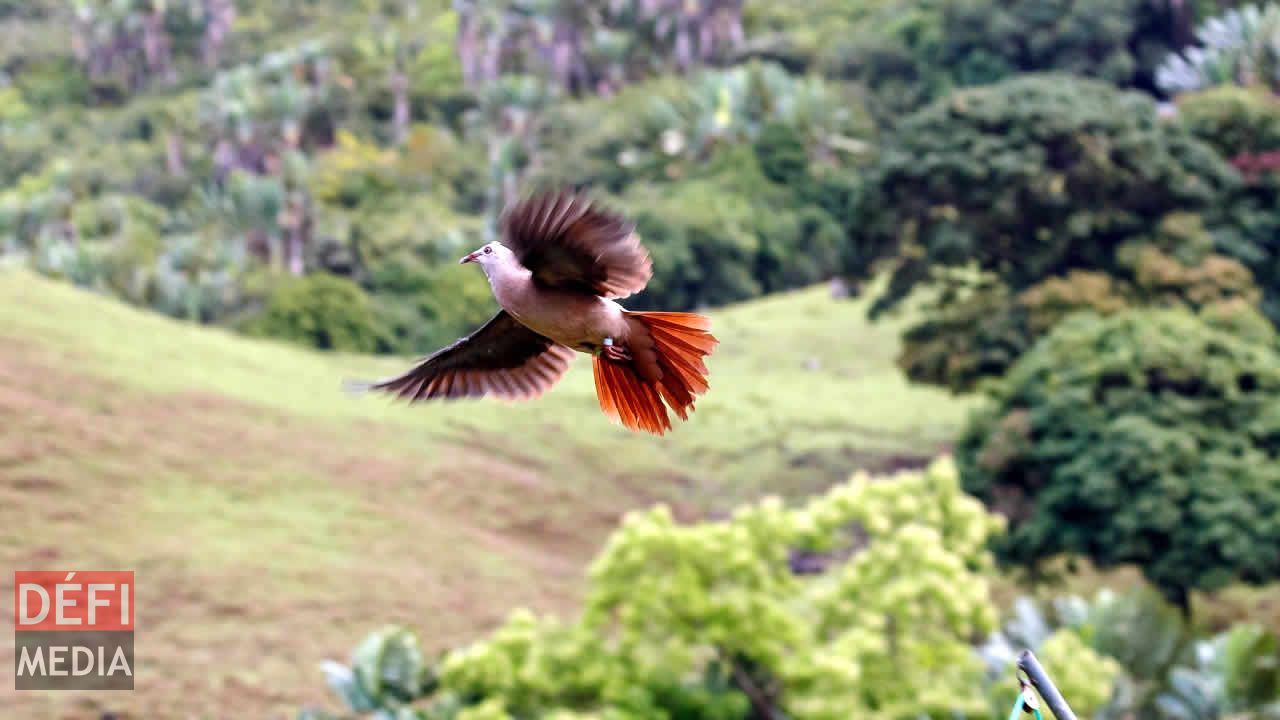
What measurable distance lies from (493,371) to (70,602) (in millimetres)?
8588

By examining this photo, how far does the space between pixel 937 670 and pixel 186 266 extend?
16.4 meters

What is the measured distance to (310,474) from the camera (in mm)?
15492

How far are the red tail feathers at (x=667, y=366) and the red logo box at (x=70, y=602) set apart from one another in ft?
29.9

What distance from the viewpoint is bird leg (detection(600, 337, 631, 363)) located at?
2.92 m

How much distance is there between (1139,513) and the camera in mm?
13281

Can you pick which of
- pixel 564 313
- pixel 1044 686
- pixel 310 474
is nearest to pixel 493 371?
pixel 564 313

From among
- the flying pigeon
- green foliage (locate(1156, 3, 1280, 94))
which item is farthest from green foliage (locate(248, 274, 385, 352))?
the flying pigeon

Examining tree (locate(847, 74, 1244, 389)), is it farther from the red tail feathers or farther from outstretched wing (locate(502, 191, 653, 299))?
outstretched wing (locate(502, 191, 653, 299))

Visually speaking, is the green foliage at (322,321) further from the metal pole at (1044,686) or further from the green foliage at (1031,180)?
the metal pole at (1044,686)

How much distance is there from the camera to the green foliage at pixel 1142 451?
43.1 ft

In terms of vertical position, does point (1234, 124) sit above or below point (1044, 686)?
above

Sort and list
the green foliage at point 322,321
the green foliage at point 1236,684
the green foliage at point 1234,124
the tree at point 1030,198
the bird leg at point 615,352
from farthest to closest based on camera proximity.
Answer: the green foliage at point 322,321 → the green foliage at point 1234,124 → the tree at point 1030,198 → the green foliage at point 1236,684 → the bird leg at point 615,352

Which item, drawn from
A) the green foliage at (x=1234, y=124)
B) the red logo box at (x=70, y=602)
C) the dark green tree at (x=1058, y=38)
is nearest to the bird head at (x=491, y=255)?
the red logo box at (x=70, y=602)

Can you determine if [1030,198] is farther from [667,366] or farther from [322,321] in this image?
[667,366]
